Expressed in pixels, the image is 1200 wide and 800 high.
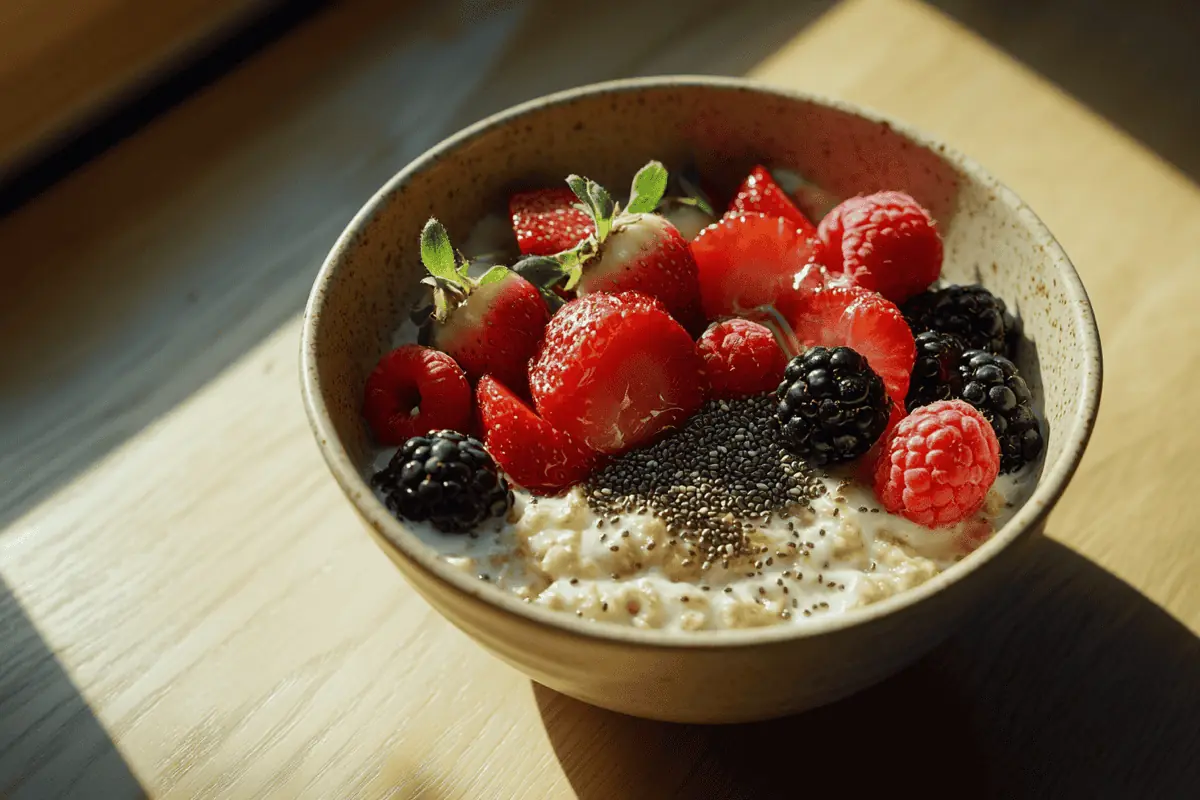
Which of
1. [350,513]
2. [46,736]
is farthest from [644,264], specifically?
[46,736]

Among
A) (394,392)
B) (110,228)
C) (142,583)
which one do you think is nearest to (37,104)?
(110,228)

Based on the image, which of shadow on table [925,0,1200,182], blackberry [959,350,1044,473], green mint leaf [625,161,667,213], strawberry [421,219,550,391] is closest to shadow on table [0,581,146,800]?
strawberry [421,219,550,391]

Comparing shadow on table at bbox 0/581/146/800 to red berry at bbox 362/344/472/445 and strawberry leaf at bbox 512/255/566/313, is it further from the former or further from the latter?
strawberry leaf at bbox 512/255/566/313

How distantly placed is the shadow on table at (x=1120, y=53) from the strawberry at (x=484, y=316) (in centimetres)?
100

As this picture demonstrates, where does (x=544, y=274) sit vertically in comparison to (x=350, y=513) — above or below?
above

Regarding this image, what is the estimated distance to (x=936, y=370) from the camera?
1.02m

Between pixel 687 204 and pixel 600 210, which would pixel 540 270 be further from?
pixel 687 204

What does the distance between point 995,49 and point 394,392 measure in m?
1.14

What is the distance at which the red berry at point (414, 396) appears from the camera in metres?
1.02

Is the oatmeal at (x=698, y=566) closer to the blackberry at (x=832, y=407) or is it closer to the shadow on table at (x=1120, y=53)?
the blackberry at (x=832, y=407)

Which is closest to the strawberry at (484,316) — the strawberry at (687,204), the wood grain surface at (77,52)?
the strawberry at (687,204)

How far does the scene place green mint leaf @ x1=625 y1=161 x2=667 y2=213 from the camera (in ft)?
3.65

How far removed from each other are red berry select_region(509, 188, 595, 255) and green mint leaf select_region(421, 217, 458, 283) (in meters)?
0.12

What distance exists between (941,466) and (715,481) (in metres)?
0.19
